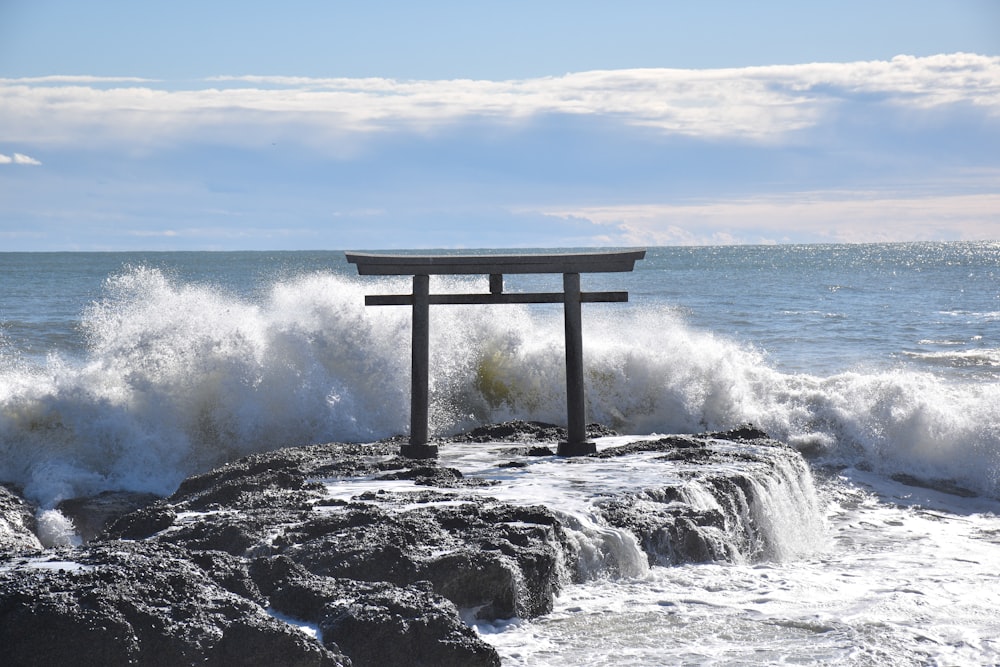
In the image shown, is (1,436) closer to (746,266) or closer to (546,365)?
(546,365)

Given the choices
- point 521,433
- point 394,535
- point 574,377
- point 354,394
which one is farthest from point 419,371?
point 394,535

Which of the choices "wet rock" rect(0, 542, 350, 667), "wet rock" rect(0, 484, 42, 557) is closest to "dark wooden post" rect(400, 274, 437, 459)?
"wet rock" rect(0, 484, 42, 557)

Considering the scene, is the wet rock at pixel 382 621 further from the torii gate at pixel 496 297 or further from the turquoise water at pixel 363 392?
the turquoise water at pixel 363 392

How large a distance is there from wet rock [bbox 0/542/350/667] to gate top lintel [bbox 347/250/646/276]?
214 inches

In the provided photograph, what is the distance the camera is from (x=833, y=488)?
12562 mm

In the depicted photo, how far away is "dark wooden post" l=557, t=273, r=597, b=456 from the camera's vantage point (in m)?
10.6

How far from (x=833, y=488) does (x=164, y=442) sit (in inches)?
312

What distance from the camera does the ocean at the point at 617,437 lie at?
657 cm

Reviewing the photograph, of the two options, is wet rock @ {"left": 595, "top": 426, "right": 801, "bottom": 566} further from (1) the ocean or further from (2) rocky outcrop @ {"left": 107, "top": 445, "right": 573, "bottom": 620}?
(2) rocky outcrop @ {"left": 107, "top": 445, "right": 573, "bottom": 620}

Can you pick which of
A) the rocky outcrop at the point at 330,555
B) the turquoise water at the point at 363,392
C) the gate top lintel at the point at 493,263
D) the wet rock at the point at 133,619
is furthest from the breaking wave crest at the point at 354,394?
the wet rock at the point at 133,619

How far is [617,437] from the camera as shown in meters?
12.2

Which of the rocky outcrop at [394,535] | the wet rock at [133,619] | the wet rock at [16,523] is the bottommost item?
the wet rock at [16,523]

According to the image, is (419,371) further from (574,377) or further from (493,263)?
(574,377)

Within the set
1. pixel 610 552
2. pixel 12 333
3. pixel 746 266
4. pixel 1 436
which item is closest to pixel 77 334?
pixel 12 333
